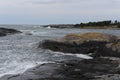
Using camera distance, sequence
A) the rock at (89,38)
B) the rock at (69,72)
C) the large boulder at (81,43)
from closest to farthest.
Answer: the rock at (69,72) → the large boulder at (81,43) → the rock at (89,38)

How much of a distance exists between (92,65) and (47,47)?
48.7ft

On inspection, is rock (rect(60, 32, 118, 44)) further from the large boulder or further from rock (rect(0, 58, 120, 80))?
rock (rect(0, 58, 120, 80))

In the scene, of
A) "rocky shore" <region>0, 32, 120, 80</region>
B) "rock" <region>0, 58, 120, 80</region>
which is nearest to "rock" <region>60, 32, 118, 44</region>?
"rocky shore" <region>0, 32, 120, 80</region>

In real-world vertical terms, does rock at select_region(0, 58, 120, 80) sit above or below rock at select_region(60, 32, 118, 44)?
below

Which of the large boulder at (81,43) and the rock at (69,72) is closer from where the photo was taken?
the rock at (69,72)

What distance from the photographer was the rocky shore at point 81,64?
1783 centimetres

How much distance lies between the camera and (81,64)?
73.9 ft

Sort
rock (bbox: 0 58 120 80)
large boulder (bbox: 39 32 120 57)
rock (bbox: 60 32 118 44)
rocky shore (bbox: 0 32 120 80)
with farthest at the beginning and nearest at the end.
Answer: rock (bbox: 60 32 118 44)
large boulder (bbox: 39 32 120 57)
rocky shore (bbox: 0 32 120 80)
rock (bbox: 0 58 120 80)

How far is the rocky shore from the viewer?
1783 centimetres

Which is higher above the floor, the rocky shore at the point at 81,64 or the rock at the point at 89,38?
the rock at the point at 89,38

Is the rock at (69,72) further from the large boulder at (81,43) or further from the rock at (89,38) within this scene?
the rock at (89,38)

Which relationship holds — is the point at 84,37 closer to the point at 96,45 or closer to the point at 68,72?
the point at 96,45

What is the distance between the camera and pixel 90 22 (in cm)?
14488

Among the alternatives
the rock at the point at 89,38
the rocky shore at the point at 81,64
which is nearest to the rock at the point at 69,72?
the rocky shore at the point at 81,64
